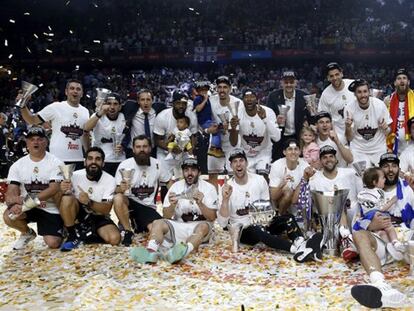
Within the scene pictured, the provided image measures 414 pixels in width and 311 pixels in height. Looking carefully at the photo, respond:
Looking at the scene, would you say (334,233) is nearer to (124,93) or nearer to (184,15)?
(124,93)

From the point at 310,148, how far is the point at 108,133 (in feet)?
8.83

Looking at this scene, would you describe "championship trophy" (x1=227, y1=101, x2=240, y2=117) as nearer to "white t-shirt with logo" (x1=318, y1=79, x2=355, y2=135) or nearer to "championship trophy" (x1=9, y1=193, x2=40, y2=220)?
"white t-shirt with logo" (x1=318, y1=79, x2=355, y2=135)

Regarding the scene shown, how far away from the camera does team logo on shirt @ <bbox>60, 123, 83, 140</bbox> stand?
7.02 m

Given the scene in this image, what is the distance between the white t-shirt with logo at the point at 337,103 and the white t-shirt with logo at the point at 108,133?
9.24 ft

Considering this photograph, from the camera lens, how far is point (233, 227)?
6016mm

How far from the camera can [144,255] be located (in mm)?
5480

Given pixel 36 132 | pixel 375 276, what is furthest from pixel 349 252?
pixel 36 132

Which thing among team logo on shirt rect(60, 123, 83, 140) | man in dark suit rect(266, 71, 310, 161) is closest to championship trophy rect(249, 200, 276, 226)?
man in dark suit rect(266, 71, 310, 161)

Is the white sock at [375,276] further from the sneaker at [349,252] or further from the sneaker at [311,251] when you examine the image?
the sneaker at [311,251]

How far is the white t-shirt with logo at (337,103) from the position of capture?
7.34 m

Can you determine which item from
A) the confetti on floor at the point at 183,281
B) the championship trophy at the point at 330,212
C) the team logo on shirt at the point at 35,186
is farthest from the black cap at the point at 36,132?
the championship trophy at the point at 330,212

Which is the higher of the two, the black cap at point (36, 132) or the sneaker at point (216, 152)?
→ the black cap at point (36, 132)

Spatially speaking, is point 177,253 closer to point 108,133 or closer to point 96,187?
point 96,187

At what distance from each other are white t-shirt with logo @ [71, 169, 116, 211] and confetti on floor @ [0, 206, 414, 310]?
60 centimetres
